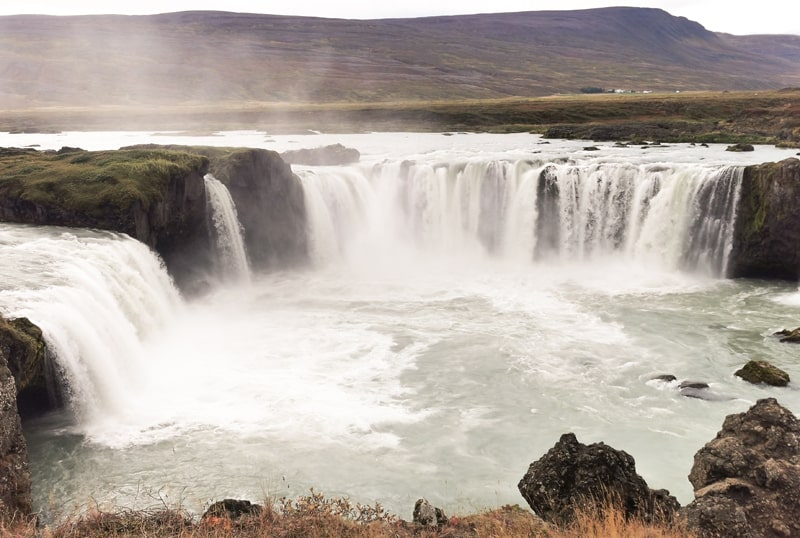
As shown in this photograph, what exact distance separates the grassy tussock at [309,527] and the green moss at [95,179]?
667 inches

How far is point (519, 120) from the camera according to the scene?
244 ft

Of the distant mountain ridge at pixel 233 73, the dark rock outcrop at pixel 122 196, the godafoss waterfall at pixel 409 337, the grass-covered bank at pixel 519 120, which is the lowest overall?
the godafoss waterfall at pixel 409 337

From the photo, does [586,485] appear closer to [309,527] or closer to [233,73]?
[309,527]

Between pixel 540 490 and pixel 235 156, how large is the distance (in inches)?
985

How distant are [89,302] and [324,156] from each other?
26.7 m

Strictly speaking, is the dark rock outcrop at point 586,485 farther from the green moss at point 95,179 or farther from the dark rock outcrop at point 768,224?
the dark rock outcrop at point 768,224

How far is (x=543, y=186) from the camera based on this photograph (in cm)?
3359

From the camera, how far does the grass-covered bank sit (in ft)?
190

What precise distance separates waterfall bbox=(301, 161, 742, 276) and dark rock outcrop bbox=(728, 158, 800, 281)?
0.51 m

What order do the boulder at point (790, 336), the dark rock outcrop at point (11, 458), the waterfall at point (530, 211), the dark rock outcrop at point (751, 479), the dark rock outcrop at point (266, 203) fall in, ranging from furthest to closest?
1. the dark rock outcrop at point (266, 203)
2. the waterfall at point (530, 211)
3. the boulder at point (790, 336)
4. the dark rock outcrop at point (11, 458)
5. the dark rock outcrop at point (751, 479)

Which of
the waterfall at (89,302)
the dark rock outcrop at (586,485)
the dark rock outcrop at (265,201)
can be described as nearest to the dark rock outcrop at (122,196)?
the waterfall at (89,302)

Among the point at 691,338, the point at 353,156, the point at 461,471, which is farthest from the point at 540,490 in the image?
the point at 353,156

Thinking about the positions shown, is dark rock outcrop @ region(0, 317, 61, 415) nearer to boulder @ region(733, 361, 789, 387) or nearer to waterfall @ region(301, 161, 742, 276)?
boulder @ region(733, 361, 789, 387)

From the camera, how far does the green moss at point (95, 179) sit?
23359 millimetres
